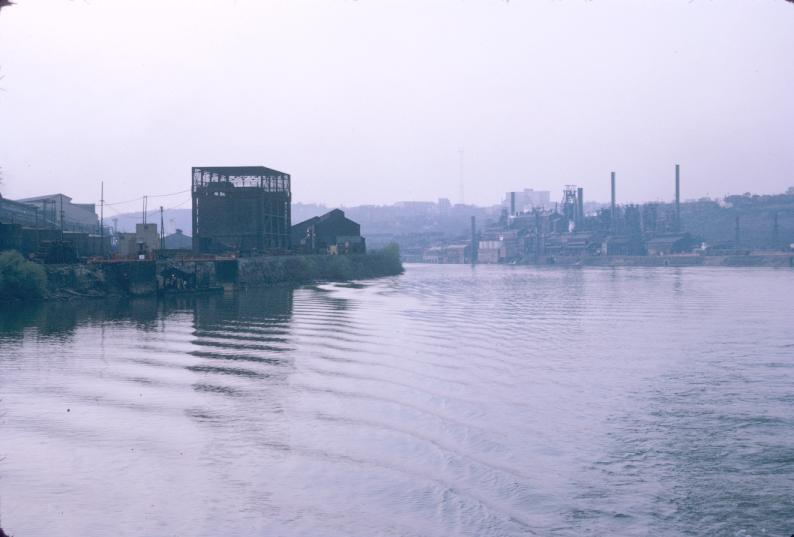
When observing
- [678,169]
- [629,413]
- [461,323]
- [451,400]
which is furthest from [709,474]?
[678,169]

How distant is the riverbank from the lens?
3009 cm

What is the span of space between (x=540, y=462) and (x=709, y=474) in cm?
171

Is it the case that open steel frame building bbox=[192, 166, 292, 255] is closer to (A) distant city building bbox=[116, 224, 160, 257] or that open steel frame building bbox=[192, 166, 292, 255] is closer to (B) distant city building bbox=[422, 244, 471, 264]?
(A) distant city building bbox=[116, 224, 160, 257]

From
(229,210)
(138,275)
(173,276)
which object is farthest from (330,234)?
(138,275)

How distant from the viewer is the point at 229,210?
151ft

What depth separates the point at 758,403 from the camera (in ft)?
36.4

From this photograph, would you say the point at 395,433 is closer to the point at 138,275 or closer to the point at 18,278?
the point at 18,278

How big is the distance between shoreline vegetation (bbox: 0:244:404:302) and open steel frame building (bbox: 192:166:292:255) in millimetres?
2774

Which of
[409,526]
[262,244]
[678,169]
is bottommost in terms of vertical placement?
[409,526]

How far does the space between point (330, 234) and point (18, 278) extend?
33371 mm

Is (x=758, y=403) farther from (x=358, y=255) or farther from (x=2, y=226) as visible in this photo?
(x=358, y=255)

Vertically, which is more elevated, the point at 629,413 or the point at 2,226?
the point at 2,226

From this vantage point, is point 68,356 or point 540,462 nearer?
point 540,462

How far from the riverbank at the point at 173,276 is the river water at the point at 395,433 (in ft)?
37.5
